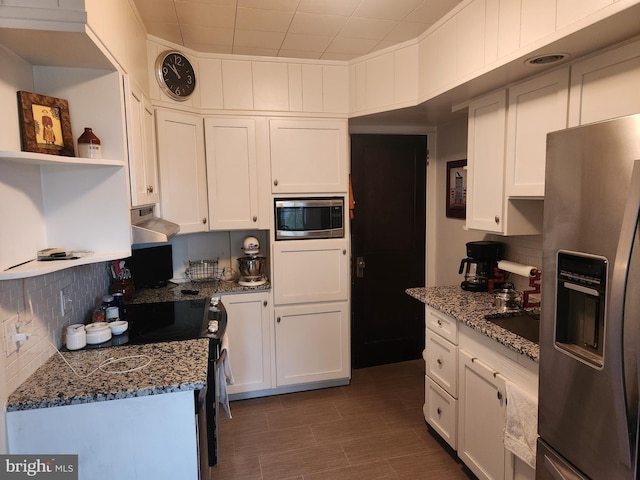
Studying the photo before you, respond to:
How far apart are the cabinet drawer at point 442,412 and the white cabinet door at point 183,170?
6.20ft

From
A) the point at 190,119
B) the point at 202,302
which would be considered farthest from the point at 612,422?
the point at 190,119

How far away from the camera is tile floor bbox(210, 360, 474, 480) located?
2309mm

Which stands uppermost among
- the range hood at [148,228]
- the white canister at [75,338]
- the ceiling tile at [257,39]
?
the ceiling tile at [257,39]

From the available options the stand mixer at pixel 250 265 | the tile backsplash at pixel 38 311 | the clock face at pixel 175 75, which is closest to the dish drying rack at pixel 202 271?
the stand mixer at pixel 250 265

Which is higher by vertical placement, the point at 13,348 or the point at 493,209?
the point at 493,209

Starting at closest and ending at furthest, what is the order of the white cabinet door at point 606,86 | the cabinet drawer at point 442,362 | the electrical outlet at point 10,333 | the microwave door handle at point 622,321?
the microwave door handle at point 622,321
the electrical outlet at point 10,333
the white cabinet door at point 606,86
the cabinet drawer at point 442,362

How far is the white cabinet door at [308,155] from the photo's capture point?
9.79ft

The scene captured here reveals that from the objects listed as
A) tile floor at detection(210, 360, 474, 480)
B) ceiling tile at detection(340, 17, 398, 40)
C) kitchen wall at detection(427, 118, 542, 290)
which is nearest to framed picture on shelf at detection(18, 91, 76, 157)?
ceiling tile at detection(340, 17, 398, 40)

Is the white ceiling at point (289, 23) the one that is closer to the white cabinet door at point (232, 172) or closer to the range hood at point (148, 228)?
the white cabinet door at point (232, 172)

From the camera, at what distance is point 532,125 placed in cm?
195

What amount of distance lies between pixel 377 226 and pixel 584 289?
7.79 feet

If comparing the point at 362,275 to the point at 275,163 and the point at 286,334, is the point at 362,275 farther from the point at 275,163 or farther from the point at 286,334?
the point at 275,163

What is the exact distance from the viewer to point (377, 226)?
359 centimetres

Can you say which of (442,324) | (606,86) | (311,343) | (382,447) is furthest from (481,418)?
(606,86)
